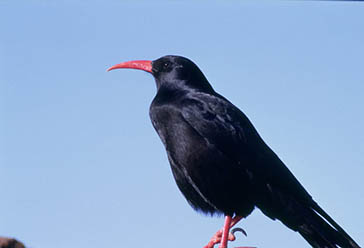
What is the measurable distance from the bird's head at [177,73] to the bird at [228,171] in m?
0.29

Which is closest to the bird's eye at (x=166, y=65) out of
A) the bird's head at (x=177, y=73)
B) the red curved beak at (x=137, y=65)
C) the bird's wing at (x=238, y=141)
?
the bird's head at (x=177, y=73)

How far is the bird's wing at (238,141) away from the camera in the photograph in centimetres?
516

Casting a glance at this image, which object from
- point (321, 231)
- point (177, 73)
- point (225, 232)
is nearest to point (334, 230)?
point (321, 231)

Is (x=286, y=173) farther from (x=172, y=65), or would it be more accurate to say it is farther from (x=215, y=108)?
(x=172, y=65)

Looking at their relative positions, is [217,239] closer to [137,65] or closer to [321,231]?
[321,231]

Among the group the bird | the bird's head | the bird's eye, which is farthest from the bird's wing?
the bird's eye

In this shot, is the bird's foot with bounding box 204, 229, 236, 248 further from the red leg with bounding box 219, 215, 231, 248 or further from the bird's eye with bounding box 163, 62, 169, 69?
the bird's eye with bounding box 163, 62, 169, 69

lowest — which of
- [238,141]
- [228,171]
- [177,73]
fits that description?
[228,171]

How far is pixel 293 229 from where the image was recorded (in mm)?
5152

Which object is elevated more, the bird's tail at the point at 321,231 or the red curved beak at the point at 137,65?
the red curved beak at the point at 137,65

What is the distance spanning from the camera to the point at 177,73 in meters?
5.86

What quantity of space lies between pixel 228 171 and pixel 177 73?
1.39 meters

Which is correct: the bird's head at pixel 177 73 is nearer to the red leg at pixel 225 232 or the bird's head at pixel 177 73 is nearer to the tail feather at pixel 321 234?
the red leg at pixel 225 232

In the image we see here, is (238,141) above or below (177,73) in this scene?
below
